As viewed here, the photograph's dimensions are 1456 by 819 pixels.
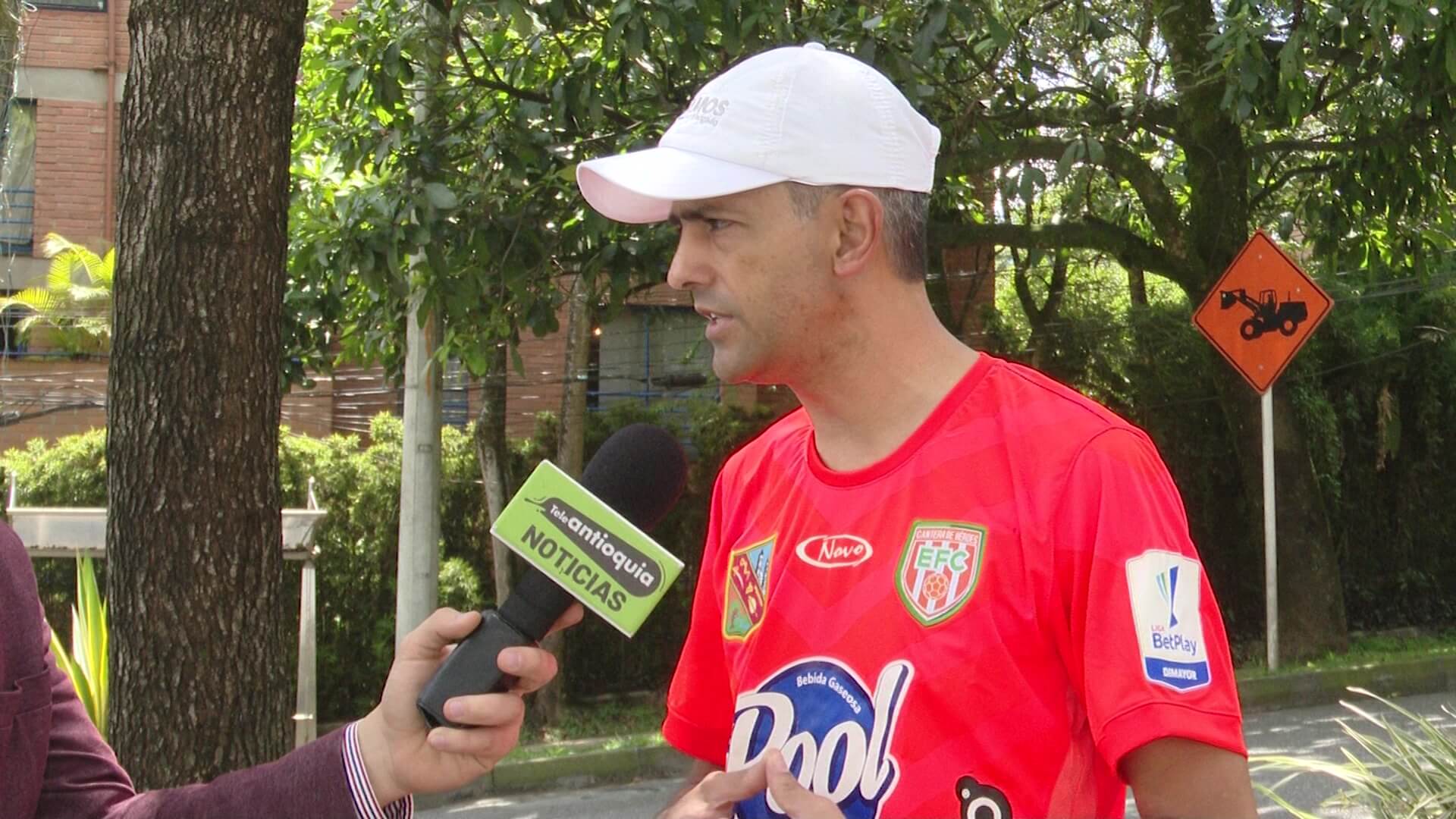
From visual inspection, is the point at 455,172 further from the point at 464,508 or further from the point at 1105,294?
the point at 1105,294

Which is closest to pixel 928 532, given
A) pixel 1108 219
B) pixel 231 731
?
pixel 231 731

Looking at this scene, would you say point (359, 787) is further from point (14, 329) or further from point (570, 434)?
point (14, 329)

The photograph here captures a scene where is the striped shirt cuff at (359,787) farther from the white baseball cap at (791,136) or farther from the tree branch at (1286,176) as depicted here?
the tree branch at (1286,176)

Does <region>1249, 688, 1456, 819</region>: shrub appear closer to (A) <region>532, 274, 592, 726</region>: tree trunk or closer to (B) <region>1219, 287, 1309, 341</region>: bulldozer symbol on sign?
(B) <region>1219, 287, 1309, 341</region>: bulldozer symbol on sign

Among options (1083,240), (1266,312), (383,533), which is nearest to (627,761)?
(383,533)

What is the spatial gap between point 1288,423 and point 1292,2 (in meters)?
4.73

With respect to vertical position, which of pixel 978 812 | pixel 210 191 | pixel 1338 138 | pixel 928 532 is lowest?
pixel 978 812

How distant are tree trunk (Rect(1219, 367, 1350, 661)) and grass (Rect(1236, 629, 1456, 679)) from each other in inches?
9.2

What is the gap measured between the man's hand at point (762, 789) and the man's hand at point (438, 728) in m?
0.27

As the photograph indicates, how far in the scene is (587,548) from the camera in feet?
5.46

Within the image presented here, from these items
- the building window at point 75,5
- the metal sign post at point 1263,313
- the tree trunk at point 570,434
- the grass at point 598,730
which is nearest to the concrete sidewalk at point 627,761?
the grass at point 598,730

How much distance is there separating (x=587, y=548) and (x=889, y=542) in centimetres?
51

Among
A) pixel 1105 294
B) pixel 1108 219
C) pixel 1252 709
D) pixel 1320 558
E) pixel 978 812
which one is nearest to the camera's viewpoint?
pixel 978 812

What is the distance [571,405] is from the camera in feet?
36.8
